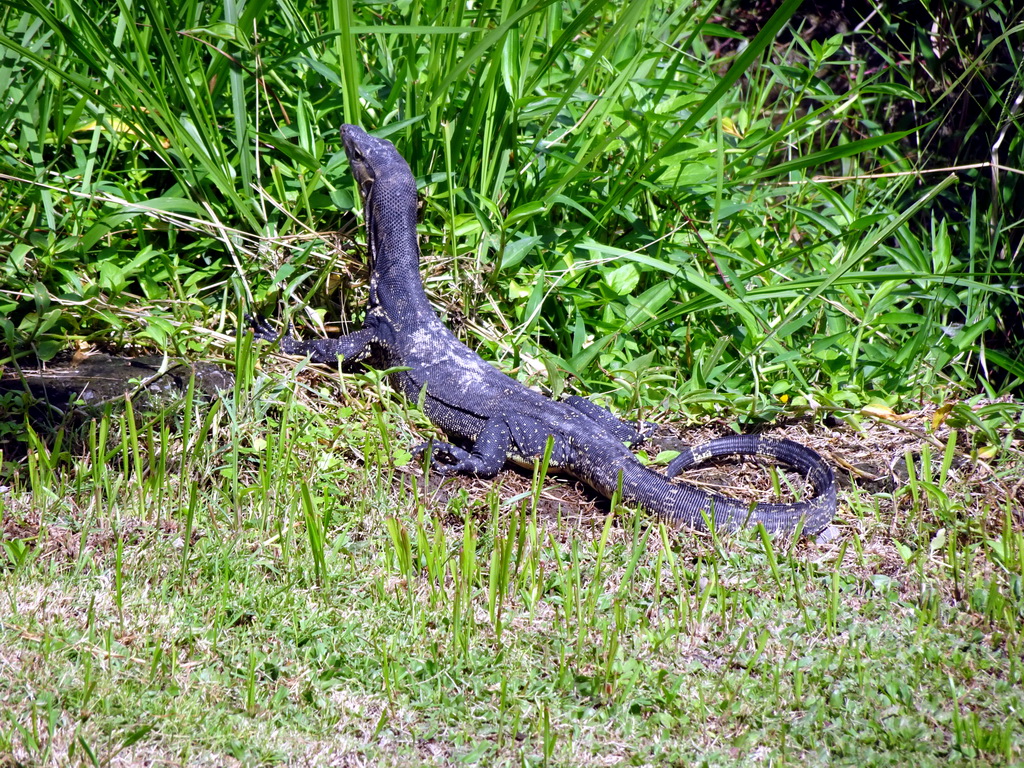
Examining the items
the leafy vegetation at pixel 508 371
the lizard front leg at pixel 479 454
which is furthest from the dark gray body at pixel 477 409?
the leafy vegetation at pixel 508 371

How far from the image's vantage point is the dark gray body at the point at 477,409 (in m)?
3.76

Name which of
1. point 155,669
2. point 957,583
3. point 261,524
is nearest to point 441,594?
point 261,524

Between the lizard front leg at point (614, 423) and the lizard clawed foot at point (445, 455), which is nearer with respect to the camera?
the lizard clawed foot at point (445, 455)

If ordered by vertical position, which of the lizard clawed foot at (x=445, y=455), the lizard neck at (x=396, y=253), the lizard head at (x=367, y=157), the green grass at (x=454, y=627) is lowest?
the lizard clawed foot at (x=445, y=455)

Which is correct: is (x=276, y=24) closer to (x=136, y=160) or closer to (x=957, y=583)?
(x=136, y=160)

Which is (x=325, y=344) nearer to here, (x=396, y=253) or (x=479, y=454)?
(x=396, y=253)

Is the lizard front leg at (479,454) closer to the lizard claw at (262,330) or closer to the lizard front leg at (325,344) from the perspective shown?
the lizard front leg at (325,344)

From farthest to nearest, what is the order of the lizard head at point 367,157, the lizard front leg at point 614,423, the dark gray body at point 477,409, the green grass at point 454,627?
the lizard head at point 367,157
the lizard front leg at point 614,423
the dark gray body at point 477,409
the green grass at point 454,627

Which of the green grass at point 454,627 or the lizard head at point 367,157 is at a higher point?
the lizard head at point 367,157

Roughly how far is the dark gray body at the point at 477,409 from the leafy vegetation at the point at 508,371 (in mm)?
158

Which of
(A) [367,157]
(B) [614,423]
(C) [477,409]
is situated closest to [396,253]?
(A) [367,157]

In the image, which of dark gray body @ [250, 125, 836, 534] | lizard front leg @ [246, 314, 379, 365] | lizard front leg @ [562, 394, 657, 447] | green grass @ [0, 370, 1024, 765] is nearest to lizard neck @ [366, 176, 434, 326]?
dark gray body @ [250, 125, 836, 534]

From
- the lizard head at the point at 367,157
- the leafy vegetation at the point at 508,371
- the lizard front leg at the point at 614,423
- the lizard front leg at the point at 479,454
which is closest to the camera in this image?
the leafy vegetation at the point at 508,371

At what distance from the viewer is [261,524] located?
3367mm
